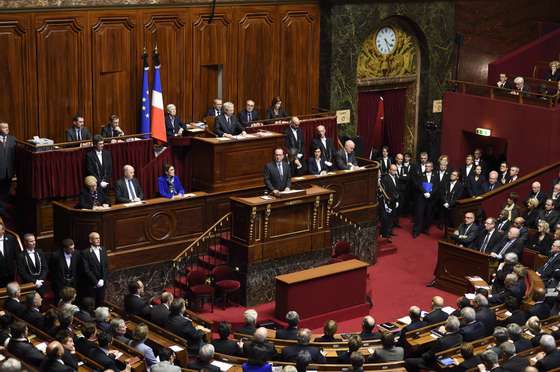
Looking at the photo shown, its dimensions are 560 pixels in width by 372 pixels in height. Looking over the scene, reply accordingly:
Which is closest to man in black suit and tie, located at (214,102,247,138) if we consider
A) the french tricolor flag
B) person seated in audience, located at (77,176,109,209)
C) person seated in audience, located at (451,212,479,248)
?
the french tricolor flag

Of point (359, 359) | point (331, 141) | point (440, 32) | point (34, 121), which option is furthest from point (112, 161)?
point (440, 32)

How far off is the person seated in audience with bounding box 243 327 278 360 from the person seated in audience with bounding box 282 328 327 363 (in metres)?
0.16

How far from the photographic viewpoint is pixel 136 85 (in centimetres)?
1931

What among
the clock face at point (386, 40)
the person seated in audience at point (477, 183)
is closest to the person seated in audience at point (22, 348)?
the person seated in audience at point (477, 183)

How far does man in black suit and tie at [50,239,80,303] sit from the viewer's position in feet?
51.3

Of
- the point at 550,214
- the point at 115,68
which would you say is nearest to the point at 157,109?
the point at 115,68

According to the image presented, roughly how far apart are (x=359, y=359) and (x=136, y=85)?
9186mm

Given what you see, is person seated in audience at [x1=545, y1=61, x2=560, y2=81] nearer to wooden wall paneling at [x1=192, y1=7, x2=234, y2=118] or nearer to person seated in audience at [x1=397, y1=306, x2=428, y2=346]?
wooden wall paneling at [x1=192, y1=7, x2=234, y2=118]

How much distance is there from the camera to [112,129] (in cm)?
1811

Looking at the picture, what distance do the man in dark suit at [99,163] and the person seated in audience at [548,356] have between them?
25.3 ft

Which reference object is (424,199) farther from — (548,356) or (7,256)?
(548,356)

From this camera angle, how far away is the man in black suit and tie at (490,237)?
17.7 metres

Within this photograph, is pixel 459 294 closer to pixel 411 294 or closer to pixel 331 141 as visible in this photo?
pixel 411 294

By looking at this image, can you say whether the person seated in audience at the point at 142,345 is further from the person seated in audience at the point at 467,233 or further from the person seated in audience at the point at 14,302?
the person seated in audience at the point at 467,233
